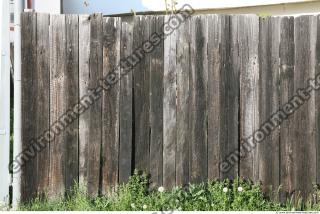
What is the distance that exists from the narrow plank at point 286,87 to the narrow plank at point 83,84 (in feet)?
6.30

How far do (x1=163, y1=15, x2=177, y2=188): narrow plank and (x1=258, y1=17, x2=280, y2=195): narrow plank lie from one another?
33.8 inches

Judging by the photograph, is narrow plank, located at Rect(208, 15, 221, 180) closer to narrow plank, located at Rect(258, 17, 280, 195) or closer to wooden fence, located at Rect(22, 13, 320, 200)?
wooden fence, located at Rect(22, 13, 320, 200)

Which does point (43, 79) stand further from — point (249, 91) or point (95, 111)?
point (249, 91)

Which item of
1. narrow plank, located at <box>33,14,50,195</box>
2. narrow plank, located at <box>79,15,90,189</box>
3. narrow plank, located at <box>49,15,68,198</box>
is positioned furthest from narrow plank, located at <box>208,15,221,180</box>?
narrow plank, located at <box>33,14,50,195</box>

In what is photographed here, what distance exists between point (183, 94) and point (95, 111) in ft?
2.93

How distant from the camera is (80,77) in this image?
17.5 ft

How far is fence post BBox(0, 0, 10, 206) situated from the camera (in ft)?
17.4

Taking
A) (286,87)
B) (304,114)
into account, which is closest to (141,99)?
(286,87)

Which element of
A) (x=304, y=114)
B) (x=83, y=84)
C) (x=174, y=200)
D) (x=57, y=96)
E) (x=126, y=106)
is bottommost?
(x=174, y=200)

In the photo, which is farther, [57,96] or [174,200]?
[57,96]

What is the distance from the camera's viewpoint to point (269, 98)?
533cm

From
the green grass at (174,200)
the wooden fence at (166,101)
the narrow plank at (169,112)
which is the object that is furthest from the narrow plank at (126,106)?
the narrow plank at (169,112)

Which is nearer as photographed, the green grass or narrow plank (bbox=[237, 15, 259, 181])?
the green grass

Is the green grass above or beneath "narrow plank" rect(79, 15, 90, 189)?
beneath
